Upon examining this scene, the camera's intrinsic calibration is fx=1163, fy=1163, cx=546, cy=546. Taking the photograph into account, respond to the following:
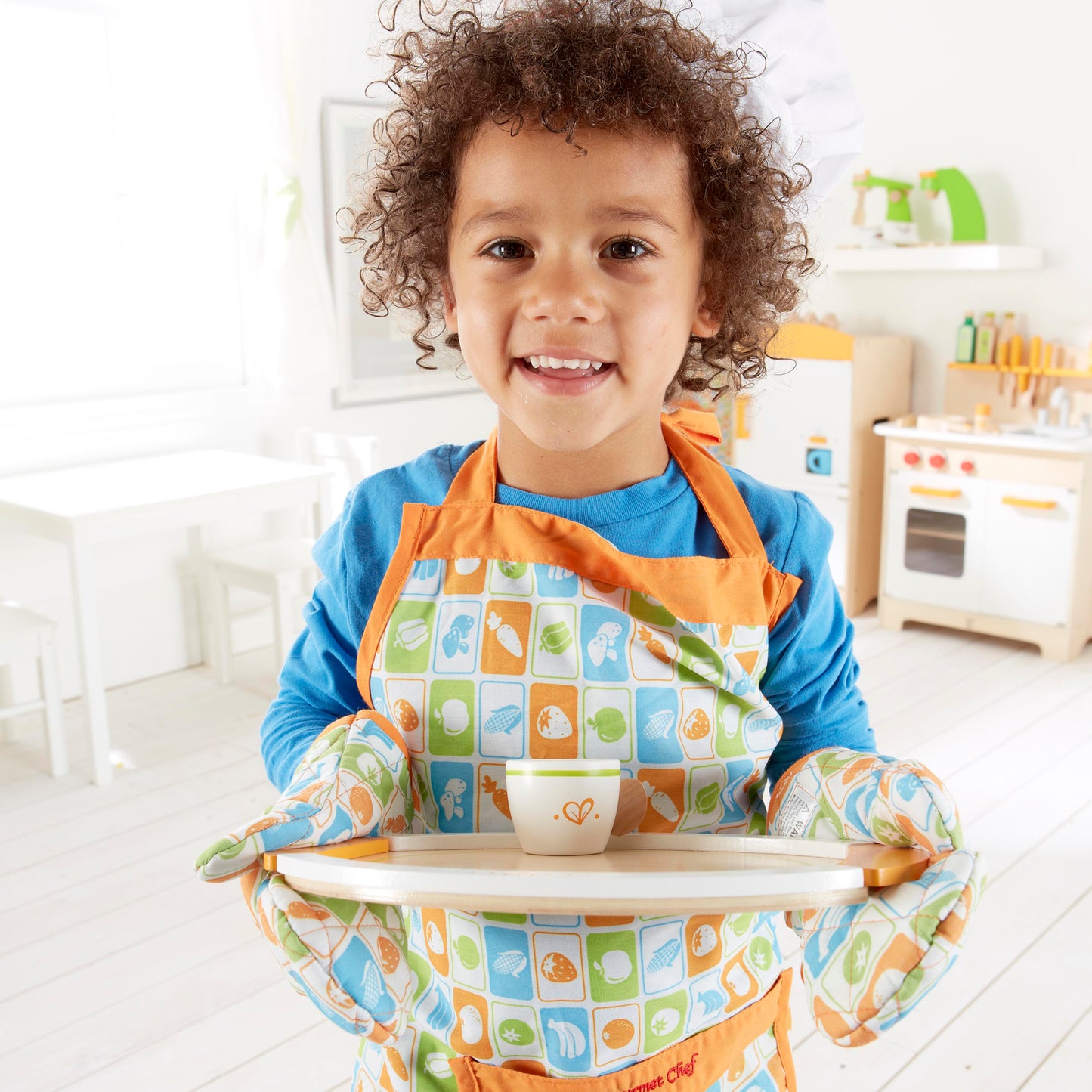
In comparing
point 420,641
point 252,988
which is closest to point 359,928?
point 420,641

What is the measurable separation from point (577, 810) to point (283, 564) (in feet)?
9.43

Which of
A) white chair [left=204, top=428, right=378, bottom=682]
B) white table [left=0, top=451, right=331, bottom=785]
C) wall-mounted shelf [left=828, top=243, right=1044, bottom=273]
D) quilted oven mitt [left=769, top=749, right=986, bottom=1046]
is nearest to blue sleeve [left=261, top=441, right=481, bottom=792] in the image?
quilted oven mitt [left=769, top=749, right=986, bottom=1046]

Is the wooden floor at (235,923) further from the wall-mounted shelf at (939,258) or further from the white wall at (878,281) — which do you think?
the wall-mounted shelf at (939,258)

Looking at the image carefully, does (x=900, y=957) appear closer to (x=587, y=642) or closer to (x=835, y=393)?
(x=587, y=642)

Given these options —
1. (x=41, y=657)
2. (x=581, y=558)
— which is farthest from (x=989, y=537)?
(x=581, y=558)

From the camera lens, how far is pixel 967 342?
426 centimetres

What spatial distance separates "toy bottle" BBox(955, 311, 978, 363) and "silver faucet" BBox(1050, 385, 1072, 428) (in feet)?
1.12

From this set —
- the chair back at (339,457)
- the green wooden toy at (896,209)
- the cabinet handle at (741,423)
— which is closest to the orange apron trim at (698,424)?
the chair back at (339,457)

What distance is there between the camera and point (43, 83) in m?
3.32

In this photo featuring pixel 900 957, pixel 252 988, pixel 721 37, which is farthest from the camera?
pixel 252 988

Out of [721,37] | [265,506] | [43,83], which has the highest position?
[43,83]

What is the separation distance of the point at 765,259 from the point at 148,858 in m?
2.07

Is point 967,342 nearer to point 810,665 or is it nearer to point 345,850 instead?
point 810,665

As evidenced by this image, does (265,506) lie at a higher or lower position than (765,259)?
lower
